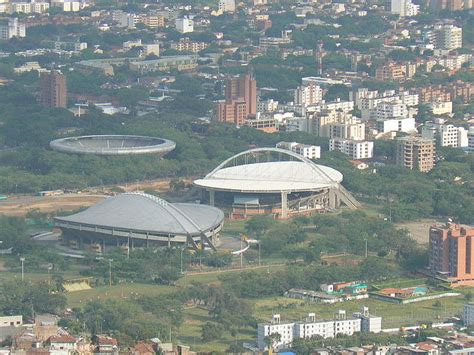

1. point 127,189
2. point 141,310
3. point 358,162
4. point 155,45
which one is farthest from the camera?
point 155,45

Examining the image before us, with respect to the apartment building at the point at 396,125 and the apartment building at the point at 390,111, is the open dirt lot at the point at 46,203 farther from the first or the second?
the apartment building at the point at 390,111

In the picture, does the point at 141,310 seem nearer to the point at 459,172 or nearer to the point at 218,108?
the point at 459,172

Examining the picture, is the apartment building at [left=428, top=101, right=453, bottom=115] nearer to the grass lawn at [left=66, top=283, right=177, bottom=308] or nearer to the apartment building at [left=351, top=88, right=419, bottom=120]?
the apartment building at [left=351, top=88, right=419, bottom=120]

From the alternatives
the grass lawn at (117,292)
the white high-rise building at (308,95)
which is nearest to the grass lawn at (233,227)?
the grass lawn at (117,292)

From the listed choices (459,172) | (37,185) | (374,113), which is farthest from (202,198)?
(374,113)

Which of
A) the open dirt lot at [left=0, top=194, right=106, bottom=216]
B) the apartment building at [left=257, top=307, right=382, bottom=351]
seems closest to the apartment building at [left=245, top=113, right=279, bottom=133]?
the open dirt lot at [left=0, top=194, right=106, bottom=216]

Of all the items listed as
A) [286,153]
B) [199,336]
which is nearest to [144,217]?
[199,336]
